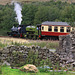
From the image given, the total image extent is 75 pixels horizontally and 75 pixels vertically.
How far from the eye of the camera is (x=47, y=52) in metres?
15.0

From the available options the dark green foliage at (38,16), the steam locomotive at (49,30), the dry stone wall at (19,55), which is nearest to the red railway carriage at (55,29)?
the steam locomotive at (49,30)

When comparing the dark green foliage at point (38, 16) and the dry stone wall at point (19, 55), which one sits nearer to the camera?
the dry stone wall at point (19, 55)

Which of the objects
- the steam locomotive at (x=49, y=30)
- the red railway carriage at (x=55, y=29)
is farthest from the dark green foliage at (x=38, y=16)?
the red railway carriage at (x=55, y=29)

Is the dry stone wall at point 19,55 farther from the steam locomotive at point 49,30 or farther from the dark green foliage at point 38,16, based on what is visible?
the dark green foliage at point 38,16

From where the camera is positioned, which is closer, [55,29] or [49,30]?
[55,29]

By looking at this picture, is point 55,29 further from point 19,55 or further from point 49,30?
point 19,55

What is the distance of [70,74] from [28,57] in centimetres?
354

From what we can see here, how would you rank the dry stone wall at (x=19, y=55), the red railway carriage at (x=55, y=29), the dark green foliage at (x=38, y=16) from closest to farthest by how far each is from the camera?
the dry stone wall at (x=19, y=55) < the red railway carriage at (x=55, y=29) < the dark green foliage at (x=38, y=16)

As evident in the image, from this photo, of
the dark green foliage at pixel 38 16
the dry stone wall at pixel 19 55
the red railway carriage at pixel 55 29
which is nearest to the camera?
the dry stone wall at pixel 19 55

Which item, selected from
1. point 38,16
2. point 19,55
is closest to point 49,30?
point 38,16

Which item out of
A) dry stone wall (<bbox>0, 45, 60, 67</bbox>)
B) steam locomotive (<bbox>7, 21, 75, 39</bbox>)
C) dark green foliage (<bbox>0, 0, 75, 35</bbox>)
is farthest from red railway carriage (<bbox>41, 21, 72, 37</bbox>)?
dry stone wall (<bbox>0, 45, 60, 67</bbox>)

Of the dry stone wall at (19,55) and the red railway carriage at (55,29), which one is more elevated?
the red railway carriage at (55,29)

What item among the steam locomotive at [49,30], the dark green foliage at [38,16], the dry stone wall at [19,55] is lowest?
the dry stone wall at [19,55]

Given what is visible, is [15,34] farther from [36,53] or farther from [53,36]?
[36,53]
